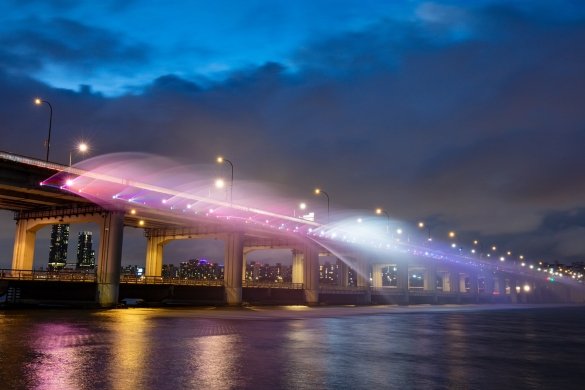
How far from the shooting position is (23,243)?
71562 mm

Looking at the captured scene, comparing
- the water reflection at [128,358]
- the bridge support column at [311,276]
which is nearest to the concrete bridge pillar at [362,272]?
the bridge support column at [311,276]

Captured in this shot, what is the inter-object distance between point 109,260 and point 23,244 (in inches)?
848

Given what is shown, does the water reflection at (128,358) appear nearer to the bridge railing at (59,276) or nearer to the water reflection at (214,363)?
the water reflection at (214,363)

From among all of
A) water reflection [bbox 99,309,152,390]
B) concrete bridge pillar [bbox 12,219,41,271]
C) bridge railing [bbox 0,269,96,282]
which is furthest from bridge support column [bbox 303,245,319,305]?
water reflection [bbox 99,309,152,390]

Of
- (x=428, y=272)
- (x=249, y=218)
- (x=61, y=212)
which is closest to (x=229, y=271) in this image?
(x=249, y=218)

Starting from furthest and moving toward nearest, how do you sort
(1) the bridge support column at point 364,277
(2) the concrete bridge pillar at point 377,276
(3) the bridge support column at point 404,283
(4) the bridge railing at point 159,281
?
1. (2) the concrete bridge pillar at point 377,276
2. (3) the bridge support column at point 404,283
3. (1) the bridge support column at point 364,277
4. (4) the bridge railing at point 159,281

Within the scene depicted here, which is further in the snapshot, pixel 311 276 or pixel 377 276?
pixel 377 276

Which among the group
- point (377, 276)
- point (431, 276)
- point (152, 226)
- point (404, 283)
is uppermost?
point (152, 226)

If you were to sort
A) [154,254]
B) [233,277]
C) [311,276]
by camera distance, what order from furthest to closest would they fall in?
[311,276], [154,254], [233,277]

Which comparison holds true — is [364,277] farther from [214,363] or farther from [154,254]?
[214,363]

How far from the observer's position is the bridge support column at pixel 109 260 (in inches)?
2216

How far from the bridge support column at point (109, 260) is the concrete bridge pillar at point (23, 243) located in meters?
18.3

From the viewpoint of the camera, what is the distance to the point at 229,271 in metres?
75.9

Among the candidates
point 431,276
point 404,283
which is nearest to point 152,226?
point 404,283
